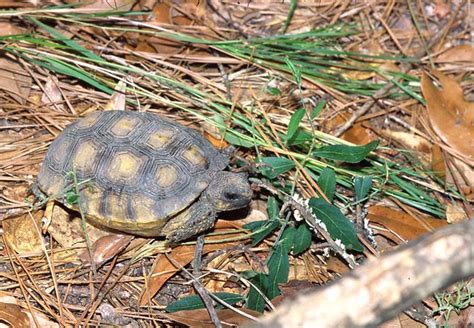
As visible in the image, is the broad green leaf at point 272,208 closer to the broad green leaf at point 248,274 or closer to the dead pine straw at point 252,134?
the dead pine straw at point 252,134

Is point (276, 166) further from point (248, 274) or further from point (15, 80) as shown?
point (15, 80)

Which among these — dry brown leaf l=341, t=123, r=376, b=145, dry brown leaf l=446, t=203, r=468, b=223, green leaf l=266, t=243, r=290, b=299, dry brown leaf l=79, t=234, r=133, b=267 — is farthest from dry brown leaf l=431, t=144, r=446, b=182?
dry brown leaf l=79, t=234, r=133, b=267

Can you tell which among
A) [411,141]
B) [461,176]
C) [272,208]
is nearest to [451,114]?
[411,141]

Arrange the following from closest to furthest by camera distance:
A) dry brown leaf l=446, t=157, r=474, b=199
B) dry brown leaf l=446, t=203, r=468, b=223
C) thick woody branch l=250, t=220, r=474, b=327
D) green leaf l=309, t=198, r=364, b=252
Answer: thick woody branch l=250, t=220, r=474, b=327
green leaf l=309, t=198, r=364, b=252
dry brown leaf l=446, t=203, r=468, b=223
dry brown leaf l=446, t=157, r=474, b=199

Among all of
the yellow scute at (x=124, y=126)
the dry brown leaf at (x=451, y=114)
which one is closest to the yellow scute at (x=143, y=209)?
the yellow scute at (x=124, y=126)

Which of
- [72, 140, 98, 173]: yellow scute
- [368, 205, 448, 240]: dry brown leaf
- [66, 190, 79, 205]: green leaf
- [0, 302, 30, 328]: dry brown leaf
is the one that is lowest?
[0, 302, 30, 328]: dry brown leaf

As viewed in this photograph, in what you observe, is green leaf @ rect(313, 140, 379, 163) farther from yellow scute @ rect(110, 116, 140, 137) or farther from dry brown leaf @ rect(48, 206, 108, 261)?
dry brown leaf @ rect(48, 206, 108, 261)

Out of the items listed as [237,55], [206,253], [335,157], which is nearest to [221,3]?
[237,55]
